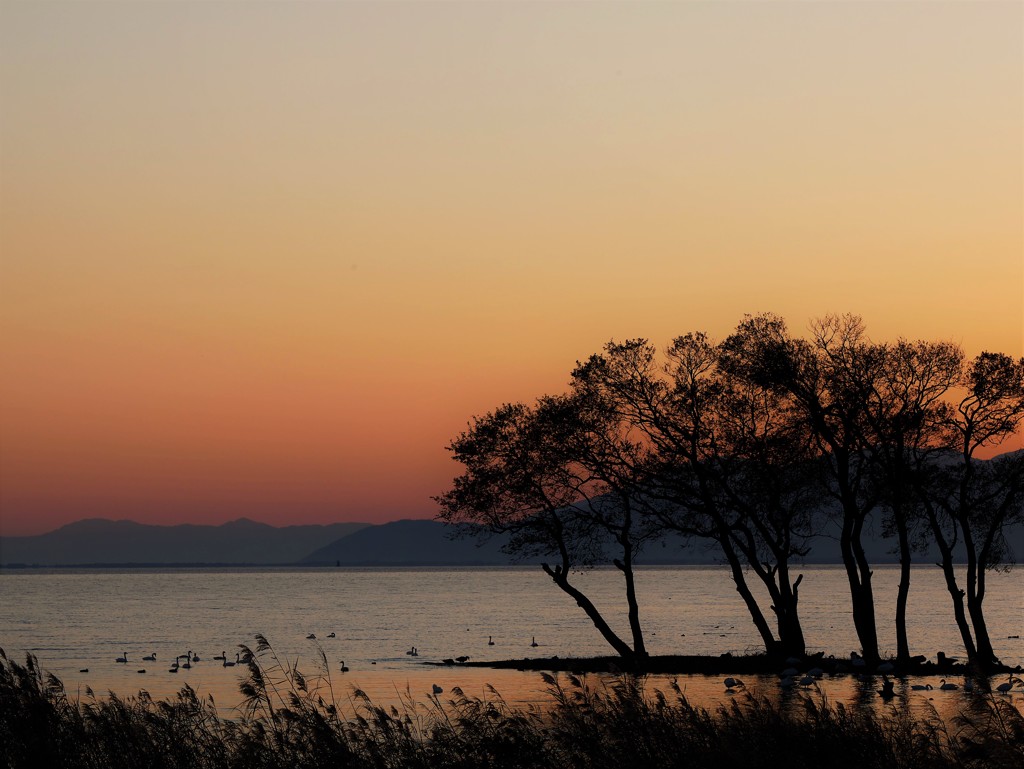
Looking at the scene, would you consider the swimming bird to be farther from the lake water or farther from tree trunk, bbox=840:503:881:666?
tree trunk, bbox=840:503:881:666

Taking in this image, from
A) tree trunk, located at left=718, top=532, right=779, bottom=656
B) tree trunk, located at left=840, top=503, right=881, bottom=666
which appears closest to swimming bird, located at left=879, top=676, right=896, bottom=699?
tree trunk, located at left=840, top=503, right=881, bottom=666

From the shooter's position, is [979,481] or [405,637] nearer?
[979,481]

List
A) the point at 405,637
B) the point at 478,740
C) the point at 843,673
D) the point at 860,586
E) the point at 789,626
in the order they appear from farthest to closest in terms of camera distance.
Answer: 1. the point at 405,637
2. the point at 789,626
3. the point at 860,586
4. the point at 843,673
5. the point at 478,740

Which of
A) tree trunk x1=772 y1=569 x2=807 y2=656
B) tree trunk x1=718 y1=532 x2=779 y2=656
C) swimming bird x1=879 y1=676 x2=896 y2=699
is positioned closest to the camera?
swimming bird x1=879 y1=676 x2=896 y2=699

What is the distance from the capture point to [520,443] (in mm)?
55156

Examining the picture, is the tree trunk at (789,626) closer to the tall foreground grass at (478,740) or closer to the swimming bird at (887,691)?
the swimming bird at (887,691)

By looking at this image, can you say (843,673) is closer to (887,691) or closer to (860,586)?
(860,586)

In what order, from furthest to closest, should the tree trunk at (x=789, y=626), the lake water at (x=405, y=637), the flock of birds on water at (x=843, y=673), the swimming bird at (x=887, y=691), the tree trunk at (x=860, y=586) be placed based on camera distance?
the lake water at (x=405, y=637)
the tree trunk at (x=789, y=626)
the tree trunk at (x=860, y=586)
the flock of birds on water at (x=843, y=673)
the swimming bird at (x=887, y=691)

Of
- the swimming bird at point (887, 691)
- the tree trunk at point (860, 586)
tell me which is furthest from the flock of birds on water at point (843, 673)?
the tree trunk at point (860, 586)

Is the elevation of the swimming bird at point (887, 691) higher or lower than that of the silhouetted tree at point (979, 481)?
lower

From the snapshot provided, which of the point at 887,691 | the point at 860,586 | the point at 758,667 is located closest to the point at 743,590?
the point at 758,667

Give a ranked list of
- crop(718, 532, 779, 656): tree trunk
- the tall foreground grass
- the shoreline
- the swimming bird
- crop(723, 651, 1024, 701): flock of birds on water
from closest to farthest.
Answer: the tall foreground grass < the swimming bird < crop(723, 651, 1024, 701): flock of birds on water < the shoreline < crop(718, 532, 779, 656): tree trunk

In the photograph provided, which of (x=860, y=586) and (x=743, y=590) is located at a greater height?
(x=860, y=586)

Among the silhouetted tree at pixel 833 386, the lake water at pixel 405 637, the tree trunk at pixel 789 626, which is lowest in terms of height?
the lake water at pixel 405 637
